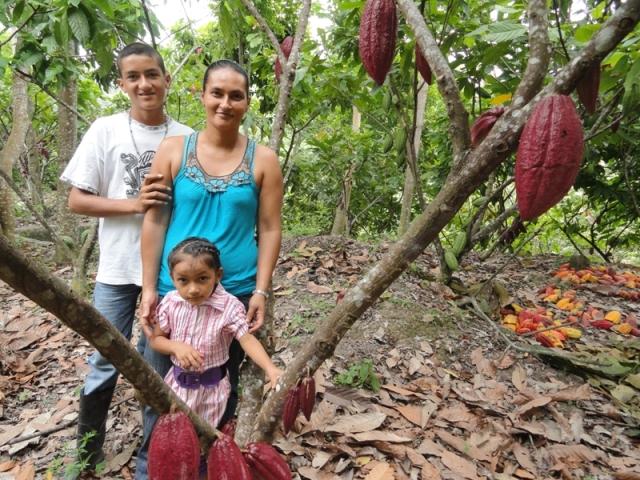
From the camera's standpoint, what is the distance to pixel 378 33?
1.01m

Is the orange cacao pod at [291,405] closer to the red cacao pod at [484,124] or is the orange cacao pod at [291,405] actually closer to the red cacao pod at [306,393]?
the red cacao pod at [306,393]

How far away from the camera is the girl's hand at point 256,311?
130 cm

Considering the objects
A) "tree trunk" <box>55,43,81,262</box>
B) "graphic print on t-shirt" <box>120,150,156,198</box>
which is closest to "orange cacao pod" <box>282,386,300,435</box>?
"graphic print on t-shirt" <box>120,150,156,198</box>

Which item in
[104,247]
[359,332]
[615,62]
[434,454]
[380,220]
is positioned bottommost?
[434,454]

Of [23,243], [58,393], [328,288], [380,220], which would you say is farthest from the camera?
[380,220]

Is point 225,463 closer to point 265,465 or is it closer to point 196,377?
point 265,465

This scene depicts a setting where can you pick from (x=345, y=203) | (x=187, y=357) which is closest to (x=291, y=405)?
(x=187, y=357)

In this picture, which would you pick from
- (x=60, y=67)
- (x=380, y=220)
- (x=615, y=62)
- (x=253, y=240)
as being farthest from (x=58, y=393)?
(x=380, y=220)

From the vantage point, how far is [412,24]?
924 millimetres

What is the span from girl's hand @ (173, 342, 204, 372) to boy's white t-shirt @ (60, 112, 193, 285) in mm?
403

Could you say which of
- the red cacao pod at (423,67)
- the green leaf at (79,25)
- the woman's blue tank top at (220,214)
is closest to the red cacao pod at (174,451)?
the woman's blue tank top at (220,214)

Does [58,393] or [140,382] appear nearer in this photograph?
[140,382]

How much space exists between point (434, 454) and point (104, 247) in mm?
1399

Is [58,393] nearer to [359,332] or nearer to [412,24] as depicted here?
[359,332]
